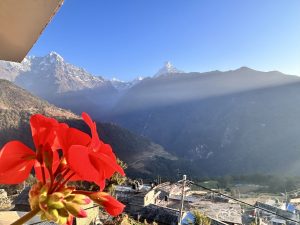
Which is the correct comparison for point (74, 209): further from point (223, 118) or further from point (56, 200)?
point (223, 118)

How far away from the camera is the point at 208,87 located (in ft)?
521

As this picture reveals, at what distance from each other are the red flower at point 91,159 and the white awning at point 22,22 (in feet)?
2.02

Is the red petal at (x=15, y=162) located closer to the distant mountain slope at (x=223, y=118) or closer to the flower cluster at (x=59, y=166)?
the flower cluster at (x=59, y=166)

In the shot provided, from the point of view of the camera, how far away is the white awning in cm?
108

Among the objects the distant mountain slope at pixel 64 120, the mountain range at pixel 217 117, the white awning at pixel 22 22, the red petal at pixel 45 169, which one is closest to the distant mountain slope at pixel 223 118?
the mountain range at pixel 217 117

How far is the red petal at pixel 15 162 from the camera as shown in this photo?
500 mm

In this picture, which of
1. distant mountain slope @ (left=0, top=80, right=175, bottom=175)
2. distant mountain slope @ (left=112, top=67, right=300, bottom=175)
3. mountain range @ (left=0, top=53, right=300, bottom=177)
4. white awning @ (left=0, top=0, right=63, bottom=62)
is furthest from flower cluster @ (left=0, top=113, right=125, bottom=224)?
distant mountain slope @ (left=112, top=67, right=300, bottom=175)

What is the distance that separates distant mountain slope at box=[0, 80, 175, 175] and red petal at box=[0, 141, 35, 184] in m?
57.9

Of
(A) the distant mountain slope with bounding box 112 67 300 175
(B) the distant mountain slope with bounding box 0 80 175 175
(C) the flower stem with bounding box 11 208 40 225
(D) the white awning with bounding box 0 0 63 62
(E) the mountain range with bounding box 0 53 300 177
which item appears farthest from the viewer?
(A) the distant mountain slope with bounding box 112 67 300 175

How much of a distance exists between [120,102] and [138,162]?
119079 mm

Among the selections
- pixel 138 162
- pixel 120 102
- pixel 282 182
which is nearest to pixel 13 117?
pixel 138 162

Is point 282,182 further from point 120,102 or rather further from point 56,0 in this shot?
point 120,102

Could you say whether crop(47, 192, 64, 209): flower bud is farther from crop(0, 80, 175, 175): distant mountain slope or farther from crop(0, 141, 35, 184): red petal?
crop(0, 80, 175, 175): distant mountain slope

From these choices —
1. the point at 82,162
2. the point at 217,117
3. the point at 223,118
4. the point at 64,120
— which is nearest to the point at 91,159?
the point at 82,162
